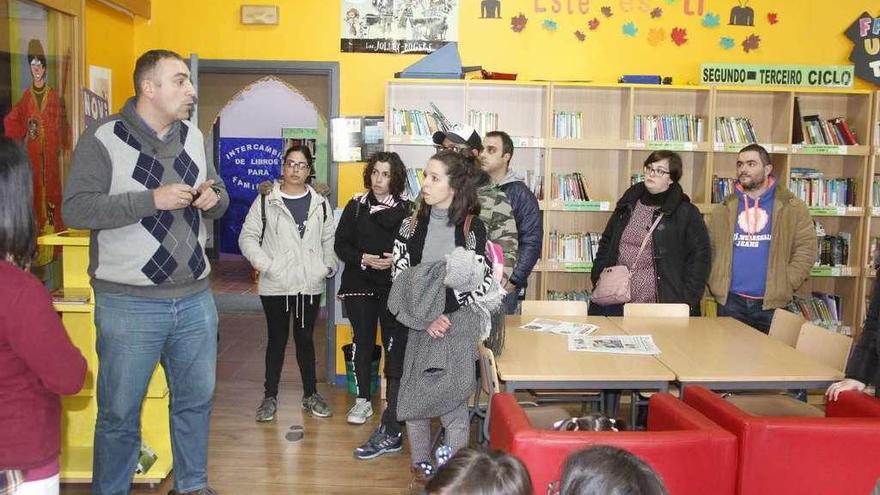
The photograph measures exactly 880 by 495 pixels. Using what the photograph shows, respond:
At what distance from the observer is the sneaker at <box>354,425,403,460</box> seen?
174 inches

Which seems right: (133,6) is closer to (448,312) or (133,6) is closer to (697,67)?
(448,312)

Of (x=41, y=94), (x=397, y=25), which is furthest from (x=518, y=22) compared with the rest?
(x=41, y=94)

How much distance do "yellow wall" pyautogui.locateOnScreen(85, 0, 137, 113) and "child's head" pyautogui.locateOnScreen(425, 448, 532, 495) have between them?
429 centimetres

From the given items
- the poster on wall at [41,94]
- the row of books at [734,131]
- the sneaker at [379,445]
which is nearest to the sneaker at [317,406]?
the sneaker at [379,445]

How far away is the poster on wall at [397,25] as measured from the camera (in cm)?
597

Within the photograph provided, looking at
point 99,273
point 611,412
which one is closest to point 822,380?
point 611,412

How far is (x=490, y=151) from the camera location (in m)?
4.92

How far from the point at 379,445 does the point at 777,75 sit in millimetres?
3947

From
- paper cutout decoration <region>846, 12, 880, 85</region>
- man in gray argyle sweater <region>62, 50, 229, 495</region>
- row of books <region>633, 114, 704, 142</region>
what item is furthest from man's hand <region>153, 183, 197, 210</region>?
paper cutout decoration <region>846, 12, 880, 85</region>

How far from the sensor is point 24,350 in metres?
1.99

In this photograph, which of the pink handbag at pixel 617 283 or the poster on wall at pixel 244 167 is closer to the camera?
the pink handbag at pixel 617 283

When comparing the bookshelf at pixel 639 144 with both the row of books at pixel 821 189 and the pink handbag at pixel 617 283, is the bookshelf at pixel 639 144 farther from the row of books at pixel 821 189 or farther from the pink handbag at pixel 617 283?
the pink handbag at pixel 617 283

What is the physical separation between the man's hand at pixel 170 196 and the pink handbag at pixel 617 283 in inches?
114

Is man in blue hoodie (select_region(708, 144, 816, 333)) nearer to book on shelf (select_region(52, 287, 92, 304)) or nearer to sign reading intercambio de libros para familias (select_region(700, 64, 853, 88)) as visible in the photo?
sign reading intercambio de libros para familias (select_region(700, 64, 853, 88))
